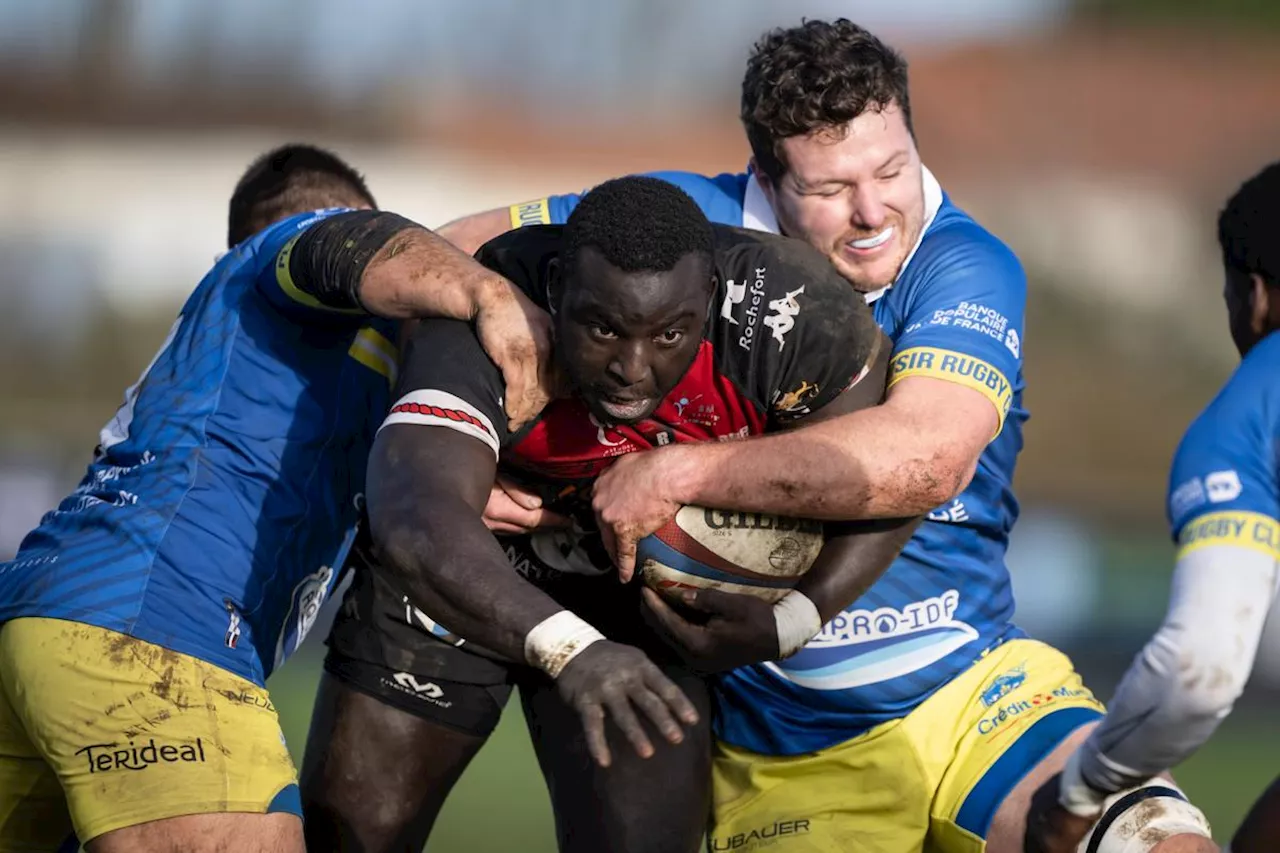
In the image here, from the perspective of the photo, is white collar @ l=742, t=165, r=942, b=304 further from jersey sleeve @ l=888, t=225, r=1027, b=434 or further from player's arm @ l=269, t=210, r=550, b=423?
player's arm @ l=269, t=210, r=550, b=423

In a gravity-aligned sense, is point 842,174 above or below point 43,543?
above

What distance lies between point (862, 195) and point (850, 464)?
3.02ft

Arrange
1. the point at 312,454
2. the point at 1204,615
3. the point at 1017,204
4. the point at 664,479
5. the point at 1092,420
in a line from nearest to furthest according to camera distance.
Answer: the point at 1204,615, the point at 664,479, the point at 312,454, the point at 1092,420, the point at 1017,204

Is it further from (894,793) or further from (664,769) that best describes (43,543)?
(894,793)

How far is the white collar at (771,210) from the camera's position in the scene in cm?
462

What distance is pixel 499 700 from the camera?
15.5ft

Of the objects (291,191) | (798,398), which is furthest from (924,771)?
(291,191)

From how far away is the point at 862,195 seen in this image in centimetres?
448

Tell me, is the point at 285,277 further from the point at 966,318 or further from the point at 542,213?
the point at 966,318

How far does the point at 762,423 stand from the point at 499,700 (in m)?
1.22

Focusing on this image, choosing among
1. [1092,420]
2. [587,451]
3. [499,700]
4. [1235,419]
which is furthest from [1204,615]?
[1092,420]

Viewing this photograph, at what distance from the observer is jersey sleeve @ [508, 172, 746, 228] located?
4.79m

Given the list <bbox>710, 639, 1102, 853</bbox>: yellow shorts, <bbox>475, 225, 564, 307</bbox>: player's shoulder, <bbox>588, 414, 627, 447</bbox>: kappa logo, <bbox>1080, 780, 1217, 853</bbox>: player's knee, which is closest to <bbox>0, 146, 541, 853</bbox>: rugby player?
<bbox>475, 225, 564, 307</bbox>: player's shoulder

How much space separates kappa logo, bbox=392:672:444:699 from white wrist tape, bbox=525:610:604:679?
1342 millimetres
